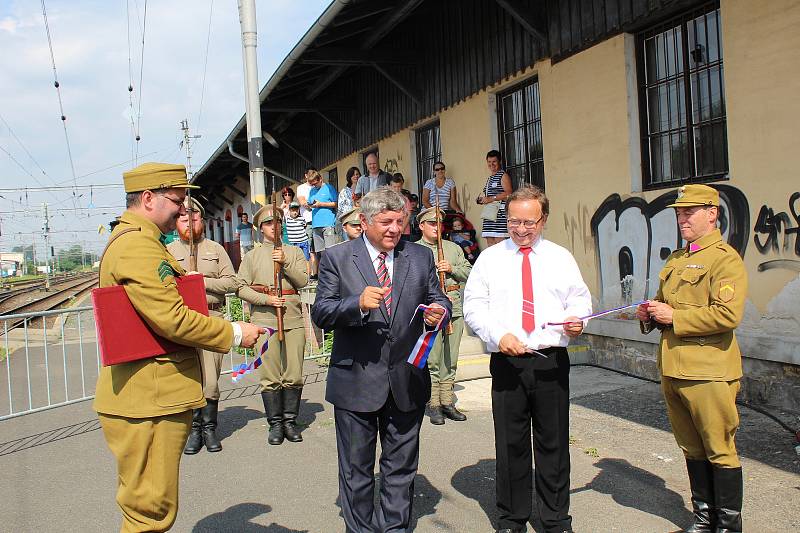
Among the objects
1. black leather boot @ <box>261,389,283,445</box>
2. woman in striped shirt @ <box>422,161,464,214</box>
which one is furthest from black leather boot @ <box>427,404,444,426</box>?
woman in striped shirt @ <box>422,161,464,214</box>

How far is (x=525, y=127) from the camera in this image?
424 inches

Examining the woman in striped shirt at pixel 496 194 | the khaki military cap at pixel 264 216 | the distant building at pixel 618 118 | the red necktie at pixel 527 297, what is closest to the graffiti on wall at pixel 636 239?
the distant building at pixel 618 118

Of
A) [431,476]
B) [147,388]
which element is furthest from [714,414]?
[147,388]

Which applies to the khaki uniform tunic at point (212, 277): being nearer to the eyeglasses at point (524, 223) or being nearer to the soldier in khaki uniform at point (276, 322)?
the soldier in khaki uniform at point (276, 322)

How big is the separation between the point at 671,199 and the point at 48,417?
7.40 m

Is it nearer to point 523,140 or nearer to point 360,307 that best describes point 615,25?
point 523,140

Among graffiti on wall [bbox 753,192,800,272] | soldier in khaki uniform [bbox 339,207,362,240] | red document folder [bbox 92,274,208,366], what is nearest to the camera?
red document folder [bbox 92,274,208,366]

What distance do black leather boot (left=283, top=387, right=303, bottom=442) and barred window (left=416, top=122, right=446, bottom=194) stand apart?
7710 millimetres

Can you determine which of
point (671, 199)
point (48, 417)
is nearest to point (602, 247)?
point (671, 199)

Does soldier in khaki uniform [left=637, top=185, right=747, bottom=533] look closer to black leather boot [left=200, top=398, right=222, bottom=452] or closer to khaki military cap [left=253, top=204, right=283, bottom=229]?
khaki military cap [left=253, top=204, right=283, bottom=229]

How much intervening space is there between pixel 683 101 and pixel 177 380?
252 inches

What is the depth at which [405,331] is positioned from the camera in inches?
165

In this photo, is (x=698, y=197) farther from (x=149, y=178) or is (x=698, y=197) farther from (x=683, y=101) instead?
(x=683, y=101)

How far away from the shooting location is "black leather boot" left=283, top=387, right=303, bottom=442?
6848mm
